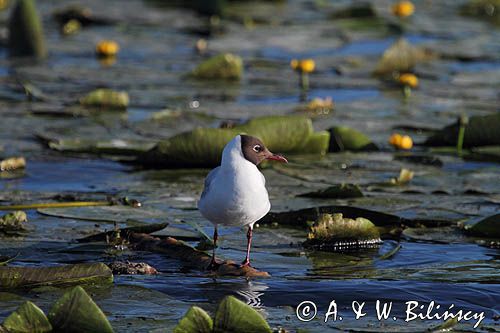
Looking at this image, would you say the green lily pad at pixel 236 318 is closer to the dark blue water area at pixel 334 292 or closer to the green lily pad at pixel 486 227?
the dark blue water area at pixel 334 292

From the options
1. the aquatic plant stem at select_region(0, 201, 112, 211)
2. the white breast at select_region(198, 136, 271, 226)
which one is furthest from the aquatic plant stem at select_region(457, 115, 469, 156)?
the white breast at select_region(198, 136, 271, 226)

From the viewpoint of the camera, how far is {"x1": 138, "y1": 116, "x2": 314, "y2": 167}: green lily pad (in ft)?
22.1

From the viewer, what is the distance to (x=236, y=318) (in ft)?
11.9

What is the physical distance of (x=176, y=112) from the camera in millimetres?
8430

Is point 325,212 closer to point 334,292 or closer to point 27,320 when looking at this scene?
point 334,292

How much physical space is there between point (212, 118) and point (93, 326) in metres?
4.96

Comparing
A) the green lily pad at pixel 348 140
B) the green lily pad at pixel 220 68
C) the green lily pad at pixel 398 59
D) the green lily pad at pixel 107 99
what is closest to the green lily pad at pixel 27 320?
the green lily pad at pixel 348 140

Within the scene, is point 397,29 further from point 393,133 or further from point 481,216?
point 481,216

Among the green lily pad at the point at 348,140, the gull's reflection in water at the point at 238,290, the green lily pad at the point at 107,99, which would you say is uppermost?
the gull's reflection in water at the point at 238,290

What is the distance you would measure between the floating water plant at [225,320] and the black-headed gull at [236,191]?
107 centimetres

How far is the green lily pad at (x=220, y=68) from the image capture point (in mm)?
10180

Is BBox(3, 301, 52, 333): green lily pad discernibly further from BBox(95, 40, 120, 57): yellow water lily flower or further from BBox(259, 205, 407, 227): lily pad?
BBox(95, 40, 120, 57): yellow water lily flower

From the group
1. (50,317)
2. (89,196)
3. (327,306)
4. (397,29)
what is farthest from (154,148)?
(397,29)

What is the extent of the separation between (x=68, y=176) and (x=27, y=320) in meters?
3.29
